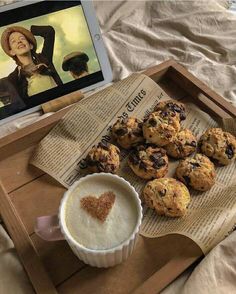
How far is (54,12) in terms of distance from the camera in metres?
0.81

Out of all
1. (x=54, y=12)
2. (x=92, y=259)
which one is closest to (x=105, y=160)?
(x=92, y=259)

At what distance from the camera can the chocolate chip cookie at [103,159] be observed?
682mm

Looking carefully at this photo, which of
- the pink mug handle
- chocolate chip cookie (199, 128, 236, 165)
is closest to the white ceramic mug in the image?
the pink mug handle

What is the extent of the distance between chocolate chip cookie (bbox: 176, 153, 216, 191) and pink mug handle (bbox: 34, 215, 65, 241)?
0.80 feet

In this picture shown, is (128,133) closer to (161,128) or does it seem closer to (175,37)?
(161,128)

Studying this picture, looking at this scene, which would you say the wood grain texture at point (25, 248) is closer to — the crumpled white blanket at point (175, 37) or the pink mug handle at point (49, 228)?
the pink mug handle at point (49, 228)

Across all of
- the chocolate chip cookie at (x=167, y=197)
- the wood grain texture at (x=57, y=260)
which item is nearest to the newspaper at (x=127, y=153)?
the chocolate chip cookie at (x=167, y=197)

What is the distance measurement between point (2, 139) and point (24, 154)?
0.17 feet

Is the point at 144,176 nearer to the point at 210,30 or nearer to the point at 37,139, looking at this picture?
the point at 37,139

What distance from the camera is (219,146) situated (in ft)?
2.30

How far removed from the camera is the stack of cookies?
0.63 metres

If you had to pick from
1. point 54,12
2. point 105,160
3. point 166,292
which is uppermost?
point 54,12

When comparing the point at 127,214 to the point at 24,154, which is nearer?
the point at 127,214

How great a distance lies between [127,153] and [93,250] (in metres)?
0.27
